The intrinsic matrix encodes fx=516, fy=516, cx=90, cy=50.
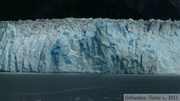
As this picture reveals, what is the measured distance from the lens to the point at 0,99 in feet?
84.0

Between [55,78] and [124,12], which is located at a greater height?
[124,12]

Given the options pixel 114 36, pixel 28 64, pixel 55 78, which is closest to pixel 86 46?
pixel 114 36

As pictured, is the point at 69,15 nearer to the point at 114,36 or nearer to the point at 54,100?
the point at 114,36

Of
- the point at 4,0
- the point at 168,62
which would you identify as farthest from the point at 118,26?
the point at 4,0

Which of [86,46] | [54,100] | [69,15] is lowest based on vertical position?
[54,100]

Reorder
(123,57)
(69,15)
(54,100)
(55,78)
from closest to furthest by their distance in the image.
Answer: (54,100), (123,57), (55,78), (69,15)

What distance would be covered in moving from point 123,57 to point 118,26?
2342 mm

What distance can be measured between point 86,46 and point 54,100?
12.3 metres

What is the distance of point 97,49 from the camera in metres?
37.0

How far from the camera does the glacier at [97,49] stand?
36.6m

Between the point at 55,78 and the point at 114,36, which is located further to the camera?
the point at 55,78

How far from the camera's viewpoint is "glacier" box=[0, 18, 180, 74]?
3662 cm

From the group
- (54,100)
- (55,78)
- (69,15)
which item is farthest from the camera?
(69,15)

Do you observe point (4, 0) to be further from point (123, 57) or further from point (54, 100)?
point (54, 100)
